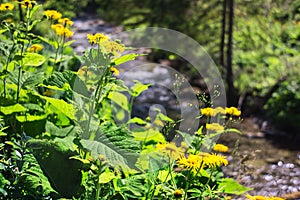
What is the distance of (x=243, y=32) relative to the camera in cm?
563

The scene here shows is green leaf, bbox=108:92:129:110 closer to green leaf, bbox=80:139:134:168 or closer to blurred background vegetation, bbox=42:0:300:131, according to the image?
green leaf, bbox=80:139:134:168

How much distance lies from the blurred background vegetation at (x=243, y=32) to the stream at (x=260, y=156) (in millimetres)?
423

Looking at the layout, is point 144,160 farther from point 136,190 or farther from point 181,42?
point 181,42

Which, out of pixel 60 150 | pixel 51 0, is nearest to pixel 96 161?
pixel 60 150

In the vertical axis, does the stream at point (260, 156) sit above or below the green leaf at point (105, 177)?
below

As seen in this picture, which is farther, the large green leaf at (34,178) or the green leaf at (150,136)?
the green leaf at (150,136)

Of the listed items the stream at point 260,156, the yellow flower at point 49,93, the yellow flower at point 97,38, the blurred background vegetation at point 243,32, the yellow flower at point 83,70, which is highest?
the yellow flower at point 97,38

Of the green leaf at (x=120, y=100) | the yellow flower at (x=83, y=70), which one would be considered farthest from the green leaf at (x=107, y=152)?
the green leaf at (x=120, y=100)

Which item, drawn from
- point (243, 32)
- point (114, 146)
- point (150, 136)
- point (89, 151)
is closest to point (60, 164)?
point (89, 151)

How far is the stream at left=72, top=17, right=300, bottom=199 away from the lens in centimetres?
343

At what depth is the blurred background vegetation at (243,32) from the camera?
504 cm

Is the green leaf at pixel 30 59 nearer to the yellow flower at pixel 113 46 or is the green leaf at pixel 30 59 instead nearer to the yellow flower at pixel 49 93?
the yellow flower at pixel 49 93

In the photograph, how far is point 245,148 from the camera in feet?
13.6

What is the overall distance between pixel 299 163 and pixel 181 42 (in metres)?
2.36
